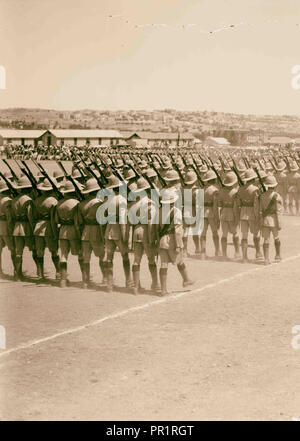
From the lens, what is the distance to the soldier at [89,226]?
12.9 m

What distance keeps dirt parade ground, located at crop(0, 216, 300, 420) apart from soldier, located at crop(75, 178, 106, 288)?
622 mm

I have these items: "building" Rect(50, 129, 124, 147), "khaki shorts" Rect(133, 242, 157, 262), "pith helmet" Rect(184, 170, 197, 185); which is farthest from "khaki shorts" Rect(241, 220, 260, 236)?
"building" Rect(50, 129, 124, 147)

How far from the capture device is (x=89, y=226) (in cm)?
1295

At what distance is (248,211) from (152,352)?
7.45 m

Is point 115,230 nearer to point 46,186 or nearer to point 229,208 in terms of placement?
point 46,186

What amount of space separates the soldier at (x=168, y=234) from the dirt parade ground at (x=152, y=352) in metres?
→ 0.58

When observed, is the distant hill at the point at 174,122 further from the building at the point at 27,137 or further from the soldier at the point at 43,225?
the soldier at the point at 43,225

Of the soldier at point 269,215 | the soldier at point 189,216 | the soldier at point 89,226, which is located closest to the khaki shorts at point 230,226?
the soldier at point 269,215

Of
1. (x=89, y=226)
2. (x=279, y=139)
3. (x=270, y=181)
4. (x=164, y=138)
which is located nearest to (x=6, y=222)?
(x=89, y=226)

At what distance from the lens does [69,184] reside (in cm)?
1330

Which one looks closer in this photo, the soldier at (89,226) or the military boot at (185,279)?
the soldier at (89,226)
